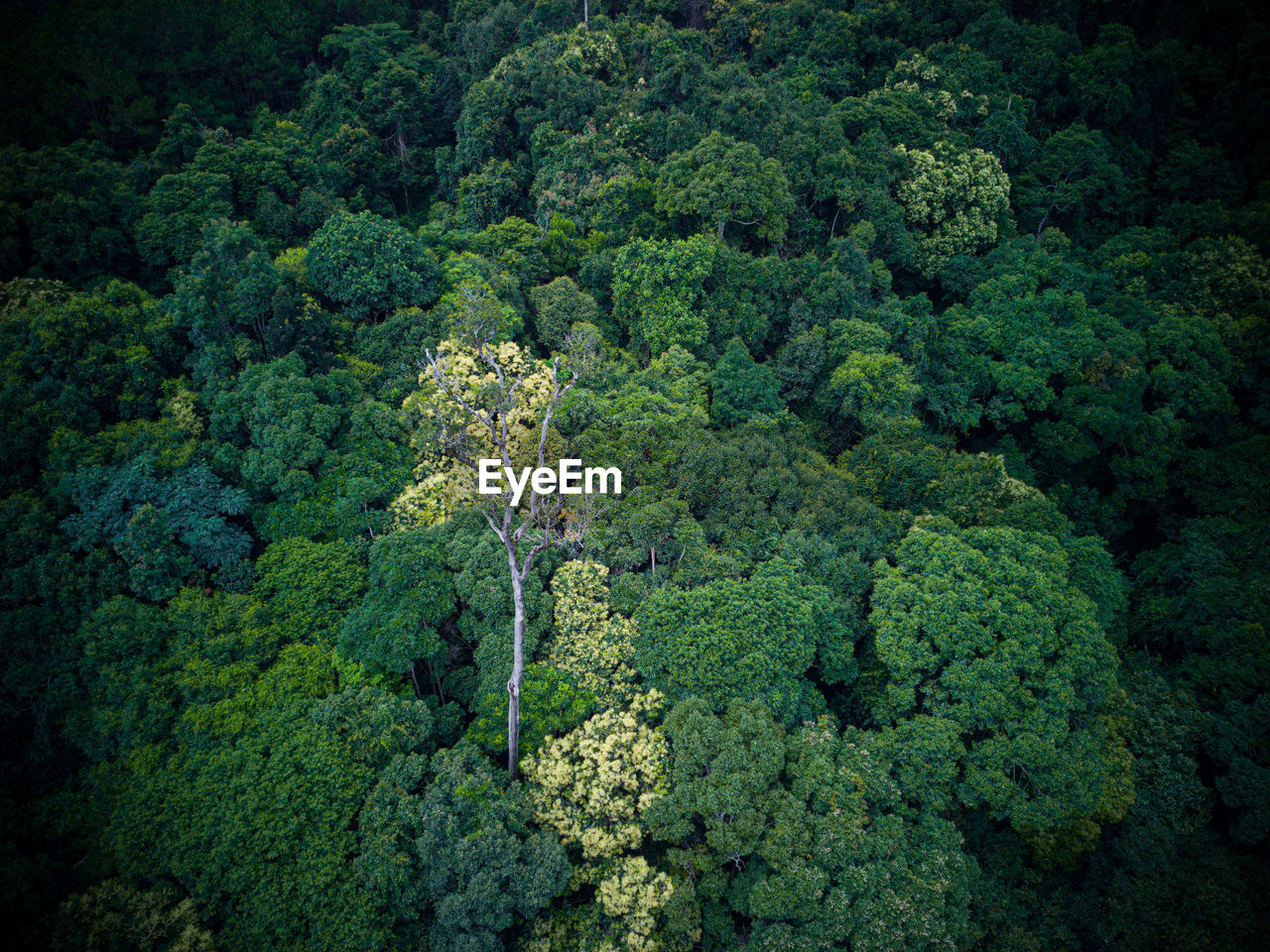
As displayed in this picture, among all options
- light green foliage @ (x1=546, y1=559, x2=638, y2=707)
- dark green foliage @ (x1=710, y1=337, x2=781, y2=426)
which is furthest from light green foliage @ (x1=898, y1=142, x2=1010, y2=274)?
light green foliage @ (x1=546, y1=559, x2=638, y2=707)

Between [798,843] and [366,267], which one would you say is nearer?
[798,843]

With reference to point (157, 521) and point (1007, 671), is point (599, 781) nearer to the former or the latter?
point (1007, 671)

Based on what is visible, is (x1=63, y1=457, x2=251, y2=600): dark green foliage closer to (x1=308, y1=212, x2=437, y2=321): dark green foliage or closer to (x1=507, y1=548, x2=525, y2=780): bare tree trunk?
(x1=308, y1=212, x2=437, y2=321): dark green foliage

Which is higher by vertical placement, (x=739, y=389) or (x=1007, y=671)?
(x=739, y=389)

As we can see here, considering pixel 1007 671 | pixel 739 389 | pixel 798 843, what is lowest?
pixel 798 843

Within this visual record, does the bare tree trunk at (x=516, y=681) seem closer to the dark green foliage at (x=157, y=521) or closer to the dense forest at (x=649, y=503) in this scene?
the dense forest at (x=649, y=503)

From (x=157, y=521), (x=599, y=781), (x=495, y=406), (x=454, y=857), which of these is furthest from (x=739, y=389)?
(x=157, y=521)

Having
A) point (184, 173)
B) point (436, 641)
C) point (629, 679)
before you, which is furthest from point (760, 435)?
point (184, 173)
